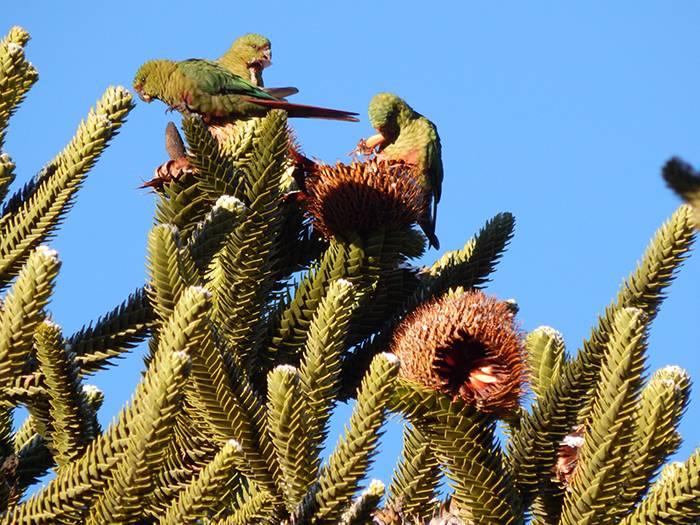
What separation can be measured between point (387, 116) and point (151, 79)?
1670mm

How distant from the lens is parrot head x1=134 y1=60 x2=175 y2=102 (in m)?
6.65

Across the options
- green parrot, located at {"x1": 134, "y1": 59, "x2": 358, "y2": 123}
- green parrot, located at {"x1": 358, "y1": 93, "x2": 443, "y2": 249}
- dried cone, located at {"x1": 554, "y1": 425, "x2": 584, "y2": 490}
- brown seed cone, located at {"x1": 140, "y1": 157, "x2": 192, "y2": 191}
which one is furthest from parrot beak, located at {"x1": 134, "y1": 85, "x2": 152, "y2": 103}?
A: dried cone, located at {"x1": 554, "y1": 425, "x2": 584, "y2": 490}

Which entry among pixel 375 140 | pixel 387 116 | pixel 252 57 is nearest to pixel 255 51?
pixel 252 57

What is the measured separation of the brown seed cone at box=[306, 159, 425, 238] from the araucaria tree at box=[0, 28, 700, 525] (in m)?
0.01

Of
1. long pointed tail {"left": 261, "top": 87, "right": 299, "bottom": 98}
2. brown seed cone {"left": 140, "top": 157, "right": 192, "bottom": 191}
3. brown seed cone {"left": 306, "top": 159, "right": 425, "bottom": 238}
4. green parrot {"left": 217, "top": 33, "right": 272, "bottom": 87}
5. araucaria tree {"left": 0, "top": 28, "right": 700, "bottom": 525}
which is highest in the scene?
green parrot {"left": 217, "top": 33, "right": 272, "bottom": 87}

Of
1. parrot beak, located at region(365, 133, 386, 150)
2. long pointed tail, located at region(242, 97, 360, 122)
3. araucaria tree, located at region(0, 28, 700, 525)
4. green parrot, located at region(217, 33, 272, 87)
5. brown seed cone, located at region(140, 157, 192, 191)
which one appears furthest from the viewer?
green parrot, located at region(217, 33, 272, 87)

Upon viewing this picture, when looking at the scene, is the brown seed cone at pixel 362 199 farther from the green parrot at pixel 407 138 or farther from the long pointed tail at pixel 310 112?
the green parrot at pixel 407 138

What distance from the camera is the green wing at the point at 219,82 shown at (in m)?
6.42

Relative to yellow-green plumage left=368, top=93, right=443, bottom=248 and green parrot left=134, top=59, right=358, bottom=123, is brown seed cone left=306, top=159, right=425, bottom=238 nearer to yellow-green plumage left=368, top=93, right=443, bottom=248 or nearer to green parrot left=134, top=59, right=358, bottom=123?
green parrot left=134, top=59, right=358, bottom=123

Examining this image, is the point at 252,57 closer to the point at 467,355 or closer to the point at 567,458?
the point at 467,355

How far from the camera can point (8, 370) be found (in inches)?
130

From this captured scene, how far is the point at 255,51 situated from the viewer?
25.6ft

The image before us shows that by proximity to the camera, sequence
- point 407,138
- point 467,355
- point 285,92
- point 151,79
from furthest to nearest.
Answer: point 285,92 → point 407,138 → point 151,79 → point 467,355

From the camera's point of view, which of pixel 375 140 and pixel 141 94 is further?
pixel 375 140
